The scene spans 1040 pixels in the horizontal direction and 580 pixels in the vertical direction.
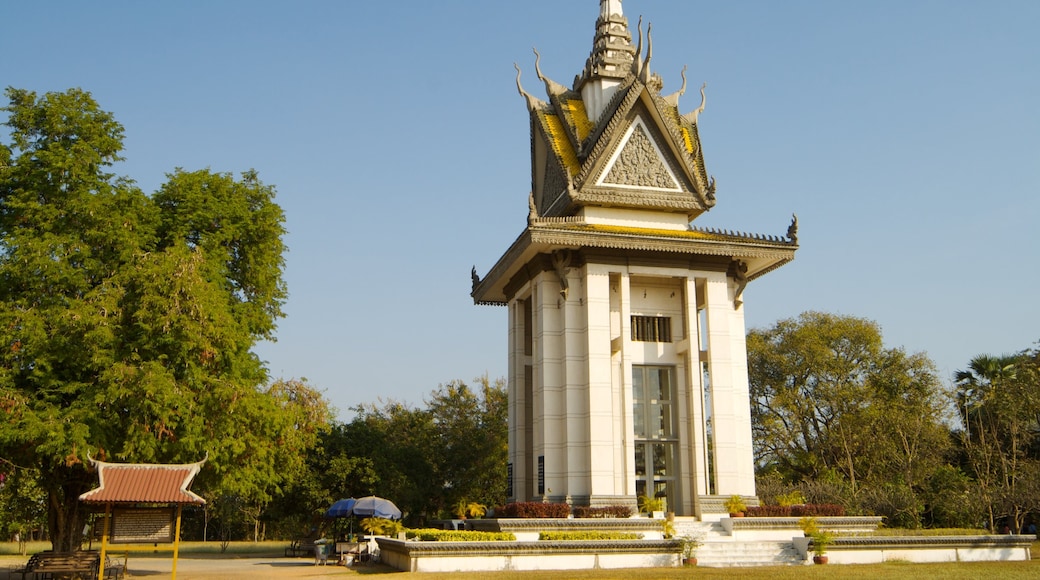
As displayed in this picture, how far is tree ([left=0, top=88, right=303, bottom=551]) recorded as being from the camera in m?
18.8

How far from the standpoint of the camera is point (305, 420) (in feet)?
83.6

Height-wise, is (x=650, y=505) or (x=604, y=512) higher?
(x=650, y=505)

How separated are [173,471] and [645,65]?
63.7 feet

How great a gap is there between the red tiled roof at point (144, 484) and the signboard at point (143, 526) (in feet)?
2.06

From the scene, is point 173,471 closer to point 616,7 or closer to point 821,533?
point 821,533

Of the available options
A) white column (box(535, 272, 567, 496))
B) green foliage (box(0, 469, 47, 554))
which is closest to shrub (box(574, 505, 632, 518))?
white column (box(535, 272, 567, 496))

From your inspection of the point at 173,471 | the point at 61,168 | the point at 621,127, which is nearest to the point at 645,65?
the point at 621,127

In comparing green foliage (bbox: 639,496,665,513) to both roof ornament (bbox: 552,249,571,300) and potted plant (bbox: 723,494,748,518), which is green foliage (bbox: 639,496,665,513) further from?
roof ornament (bbox: 552,249,571,300)

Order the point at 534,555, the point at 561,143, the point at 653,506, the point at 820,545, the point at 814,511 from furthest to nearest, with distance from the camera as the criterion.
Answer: the point at 561,143
the point at 653,506
the point at 814,511
the point at 820,545
the point at 534,555

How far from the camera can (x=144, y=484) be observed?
1648 centimetres

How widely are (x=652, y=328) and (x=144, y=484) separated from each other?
16.4 metres

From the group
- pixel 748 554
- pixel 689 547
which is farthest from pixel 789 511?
pixel 689 547

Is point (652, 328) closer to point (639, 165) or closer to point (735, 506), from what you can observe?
point (639, 165)

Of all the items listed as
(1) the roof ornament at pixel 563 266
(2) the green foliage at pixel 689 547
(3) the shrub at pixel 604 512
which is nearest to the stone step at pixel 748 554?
(2) the green foliage at pixel 689 547
